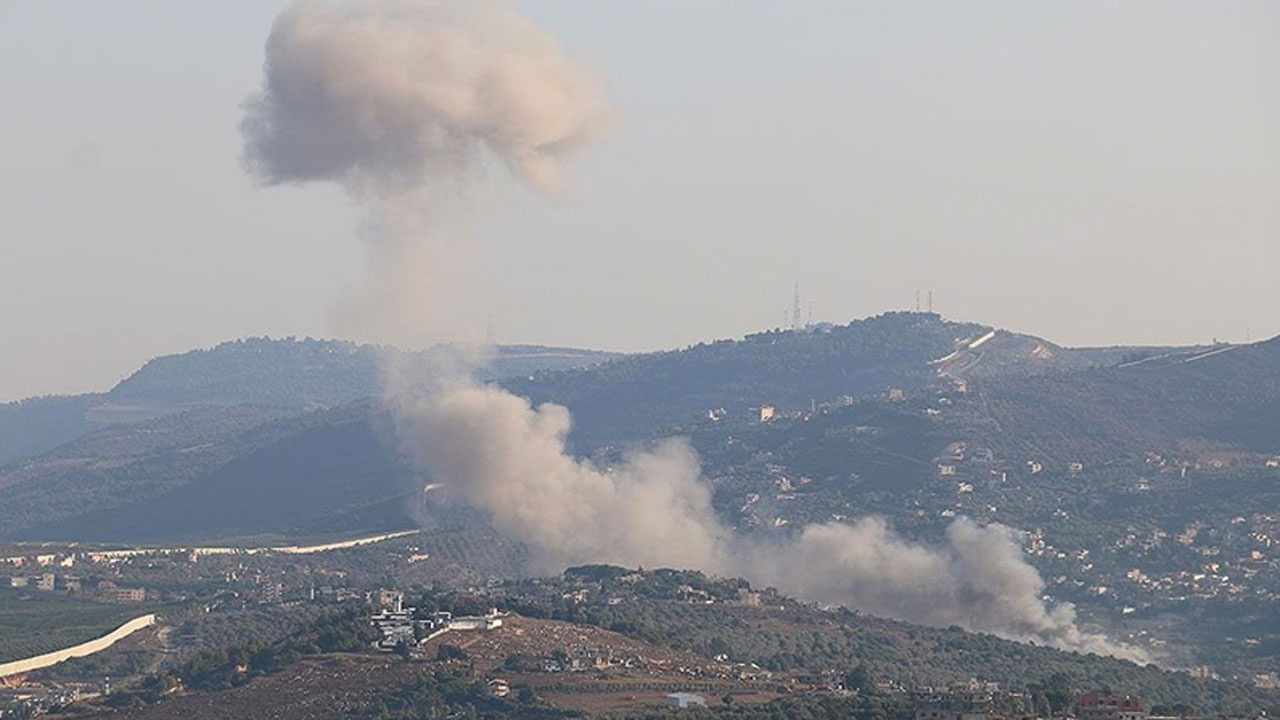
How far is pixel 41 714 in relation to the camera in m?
111

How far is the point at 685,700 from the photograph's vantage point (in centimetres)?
10425

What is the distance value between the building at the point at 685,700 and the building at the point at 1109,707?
38.9 ft

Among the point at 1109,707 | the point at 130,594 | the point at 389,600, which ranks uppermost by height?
the point at 389,600

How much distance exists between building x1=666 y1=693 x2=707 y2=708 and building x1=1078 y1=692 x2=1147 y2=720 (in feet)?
38.9

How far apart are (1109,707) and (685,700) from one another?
1321cm

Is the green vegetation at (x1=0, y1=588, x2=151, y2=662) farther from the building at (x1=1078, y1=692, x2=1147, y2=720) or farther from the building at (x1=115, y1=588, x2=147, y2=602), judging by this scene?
the building at (x1=1078, y1=692, x2=1147, y2=720)

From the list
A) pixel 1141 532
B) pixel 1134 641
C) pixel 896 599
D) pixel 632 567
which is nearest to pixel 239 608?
pixel 632 567

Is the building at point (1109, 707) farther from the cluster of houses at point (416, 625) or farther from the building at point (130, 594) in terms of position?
the building at point (130, 594)

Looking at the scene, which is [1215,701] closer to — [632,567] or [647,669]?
[647,669]

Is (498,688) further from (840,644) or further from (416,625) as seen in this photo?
(840,644)

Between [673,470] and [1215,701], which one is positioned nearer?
[1215,701]

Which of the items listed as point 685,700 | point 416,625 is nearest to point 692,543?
point 416,625

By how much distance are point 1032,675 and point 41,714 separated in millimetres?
36396

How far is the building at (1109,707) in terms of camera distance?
10131 centimetres
